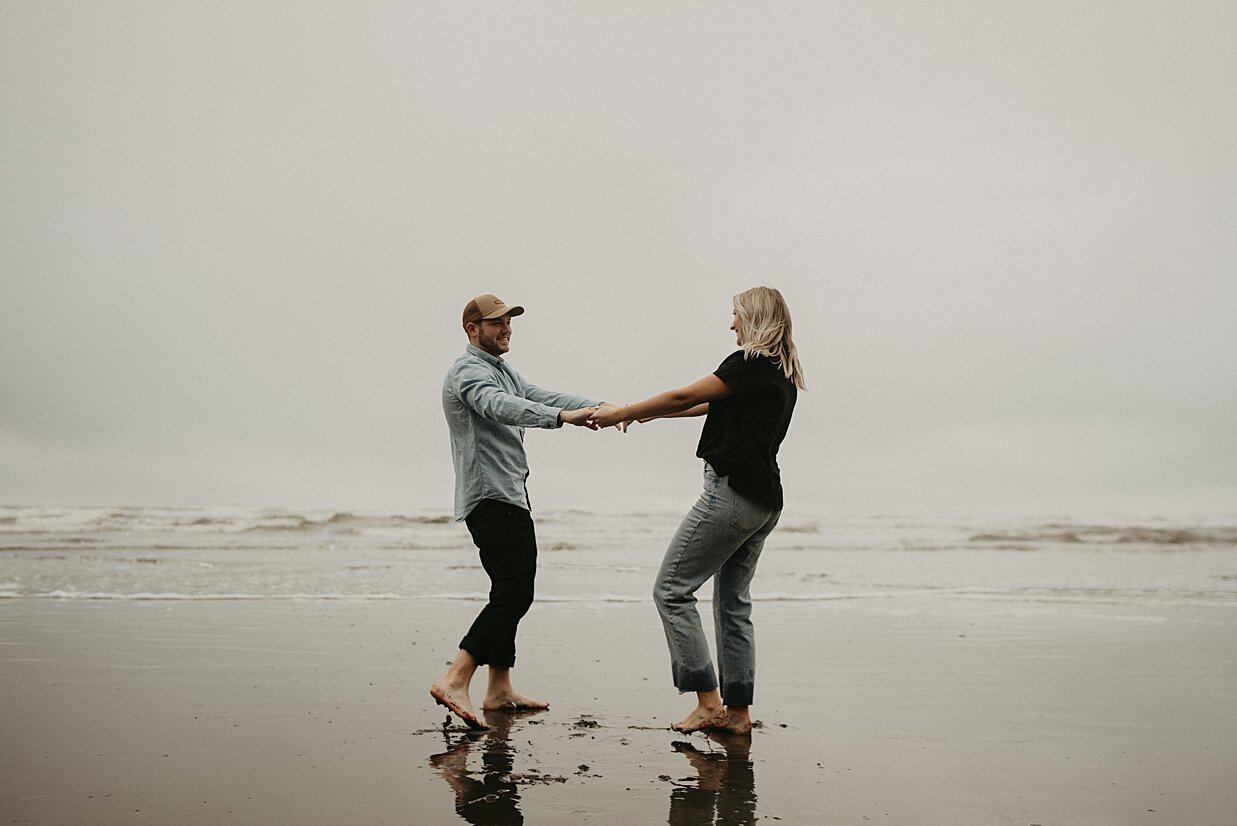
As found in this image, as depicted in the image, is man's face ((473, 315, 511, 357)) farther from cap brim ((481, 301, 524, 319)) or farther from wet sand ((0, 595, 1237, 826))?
wet sand ((0, 595, 1237, 826))

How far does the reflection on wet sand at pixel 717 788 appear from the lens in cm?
302

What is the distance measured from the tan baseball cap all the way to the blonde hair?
45.7 inches

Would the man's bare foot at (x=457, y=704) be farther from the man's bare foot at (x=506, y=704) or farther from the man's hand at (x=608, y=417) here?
the man's hand at (x=608, y=417)

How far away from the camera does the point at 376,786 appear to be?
10.8 feet

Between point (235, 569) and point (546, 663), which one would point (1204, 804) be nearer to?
point (546, 663)

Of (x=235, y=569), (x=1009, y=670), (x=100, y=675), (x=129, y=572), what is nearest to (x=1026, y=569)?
(x=1009, y=670)

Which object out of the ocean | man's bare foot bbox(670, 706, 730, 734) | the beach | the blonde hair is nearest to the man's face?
the blonde hair

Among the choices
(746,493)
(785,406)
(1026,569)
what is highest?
(785,406)

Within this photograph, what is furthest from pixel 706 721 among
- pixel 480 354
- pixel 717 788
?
pixel 480 354

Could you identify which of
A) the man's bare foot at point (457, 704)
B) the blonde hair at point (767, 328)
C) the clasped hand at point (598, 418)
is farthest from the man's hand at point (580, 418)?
the man's bare foot at point (457, 704)

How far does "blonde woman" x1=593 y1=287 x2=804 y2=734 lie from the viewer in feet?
13.5

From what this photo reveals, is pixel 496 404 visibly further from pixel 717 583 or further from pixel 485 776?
pixel 485 776

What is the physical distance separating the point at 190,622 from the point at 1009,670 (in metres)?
5.73

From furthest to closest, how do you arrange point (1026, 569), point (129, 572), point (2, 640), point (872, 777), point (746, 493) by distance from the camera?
1. point (1026, 569)
2. point (129, 572)
3. point (2, 640)
4. point (746, 493)
5. point (872, 777)
